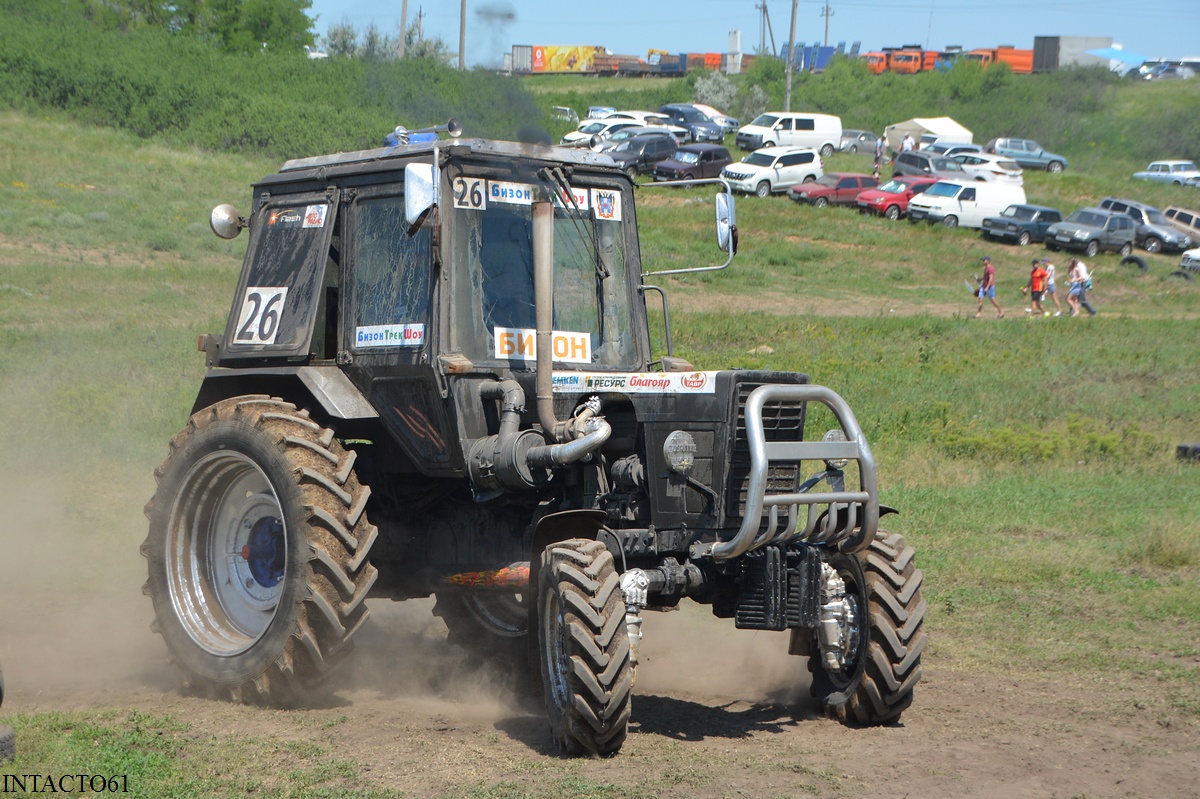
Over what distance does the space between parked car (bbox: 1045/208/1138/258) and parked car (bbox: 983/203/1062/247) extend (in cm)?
30

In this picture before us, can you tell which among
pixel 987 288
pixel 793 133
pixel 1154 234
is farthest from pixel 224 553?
pixel 793 133

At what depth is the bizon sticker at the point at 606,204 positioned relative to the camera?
26.0ft

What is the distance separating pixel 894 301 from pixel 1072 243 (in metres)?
11.1

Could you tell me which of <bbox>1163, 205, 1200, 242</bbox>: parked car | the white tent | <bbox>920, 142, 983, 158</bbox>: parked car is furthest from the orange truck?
<bbox>1163, 205, 1200, 242</bbox>: parked car

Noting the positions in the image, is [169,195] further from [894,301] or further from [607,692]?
[607,692]

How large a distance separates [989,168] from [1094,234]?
925cm

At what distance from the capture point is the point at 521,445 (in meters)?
6.96

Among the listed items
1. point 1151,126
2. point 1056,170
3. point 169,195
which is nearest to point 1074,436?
point 169,195

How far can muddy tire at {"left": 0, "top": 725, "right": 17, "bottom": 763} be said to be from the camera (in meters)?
5.66

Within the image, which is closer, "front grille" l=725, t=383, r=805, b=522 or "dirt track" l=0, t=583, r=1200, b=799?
"dirt track" l=0, t=583, r=1200, b=799

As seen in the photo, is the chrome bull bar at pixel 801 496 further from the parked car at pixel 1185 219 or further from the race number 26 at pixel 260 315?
the parked car at pixel 1185 219

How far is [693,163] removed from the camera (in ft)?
142

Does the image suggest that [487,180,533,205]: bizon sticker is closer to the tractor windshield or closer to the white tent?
the tractor windshield

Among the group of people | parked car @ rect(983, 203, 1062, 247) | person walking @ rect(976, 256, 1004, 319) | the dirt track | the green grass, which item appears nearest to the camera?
the dirt track
